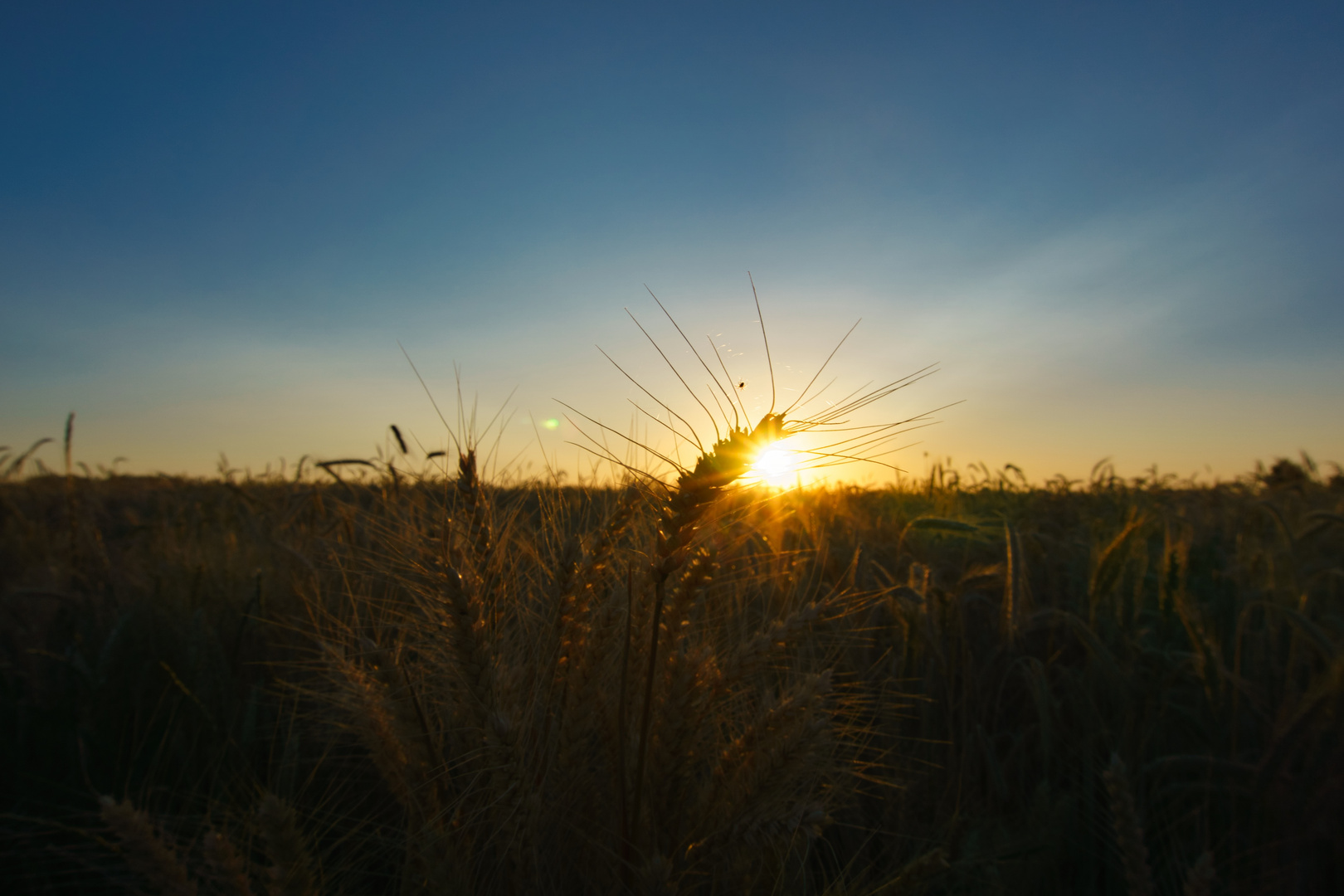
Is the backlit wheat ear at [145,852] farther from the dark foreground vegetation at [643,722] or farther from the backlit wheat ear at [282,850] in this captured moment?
the backlit wheat ear at [282,850]

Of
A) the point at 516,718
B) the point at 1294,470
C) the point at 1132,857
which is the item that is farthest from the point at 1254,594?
the point at 1294,470

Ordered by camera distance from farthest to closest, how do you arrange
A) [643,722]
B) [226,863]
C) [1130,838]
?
[1130,838] → [643,722] → [226,863]

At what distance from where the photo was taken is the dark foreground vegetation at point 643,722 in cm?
114

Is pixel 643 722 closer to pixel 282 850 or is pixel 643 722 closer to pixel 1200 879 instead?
pixel 282 850

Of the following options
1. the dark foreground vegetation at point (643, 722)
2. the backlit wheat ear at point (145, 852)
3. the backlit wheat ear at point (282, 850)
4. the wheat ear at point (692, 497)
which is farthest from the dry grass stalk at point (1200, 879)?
the backlit wheat ear at point (145, 852)

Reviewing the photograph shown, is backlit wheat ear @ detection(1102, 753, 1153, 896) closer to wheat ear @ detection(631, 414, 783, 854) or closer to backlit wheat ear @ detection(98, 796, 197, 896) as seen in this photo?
wheat ear @ detection(631, 414, 783, 854)

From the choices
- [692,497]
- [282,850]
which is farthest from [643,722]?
[282,850]

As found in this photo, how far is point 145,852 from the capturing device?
2.89ft

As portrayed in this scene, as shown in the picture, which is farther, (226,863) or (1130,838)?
(1130,838)

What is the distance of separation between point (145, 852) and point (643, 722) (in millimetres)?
710

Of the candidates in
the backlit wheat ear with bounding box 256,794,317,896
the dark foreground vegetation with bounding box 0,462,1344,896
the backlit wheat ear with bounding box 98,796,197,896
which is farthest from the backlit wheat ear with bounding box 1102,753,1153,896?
the backlit wheat ear with bounding box 98,796,197,896

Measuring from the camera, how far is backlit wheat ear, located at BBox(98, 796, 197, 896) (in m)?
0.86

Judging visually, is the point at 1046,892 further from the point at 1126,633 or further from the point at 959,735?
the point at 1126,633

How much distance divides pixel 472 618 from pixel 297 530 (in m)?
3.34
